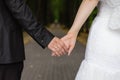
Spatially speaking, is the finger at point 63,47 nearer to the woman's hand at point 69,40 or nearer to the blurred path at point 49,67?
the woman's hand at point 69,40

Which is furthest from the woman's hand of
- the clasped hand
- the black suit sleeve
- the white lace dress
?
the white lace dress

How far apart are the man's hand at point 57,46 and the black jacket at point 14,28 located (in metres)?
0.09

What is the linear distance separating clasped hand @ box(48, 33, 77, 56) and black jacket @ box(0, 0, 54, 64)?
0.10 metres

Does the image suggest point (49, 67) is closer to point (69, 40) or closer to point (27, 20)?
point (69, 40)

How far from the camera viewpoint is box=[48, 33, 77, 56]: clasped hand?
4.20 m

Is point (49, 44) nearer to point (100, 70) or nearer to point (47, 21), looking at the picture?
point (100, 70)

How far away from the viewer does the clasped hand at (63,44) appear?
4.20m

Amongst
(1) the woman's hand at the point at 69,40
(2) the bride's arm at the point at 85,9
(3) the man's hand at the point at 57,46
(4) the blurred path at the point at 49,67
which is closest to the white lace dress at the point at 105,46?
(2) the bride's arm at the point at 85,9

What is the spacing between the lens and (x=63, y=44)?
431cm

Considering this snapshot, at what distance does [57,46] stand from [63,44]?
0.22ft

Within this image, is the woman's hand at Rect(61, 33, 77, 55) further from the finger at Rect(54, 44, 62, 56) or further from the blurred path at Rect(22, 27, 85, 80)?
the blurred path at Rect(22, 27, 85, 80)

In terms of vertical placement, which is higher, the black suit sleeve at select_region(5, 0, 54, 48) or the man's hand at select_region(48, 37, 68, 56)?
the black suit sleeve at select_region(5, 0, 54, 48)

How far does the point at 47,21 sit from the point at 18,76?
42.2 m

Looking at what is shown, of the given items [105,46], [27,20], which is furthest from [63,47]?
[105,46]
